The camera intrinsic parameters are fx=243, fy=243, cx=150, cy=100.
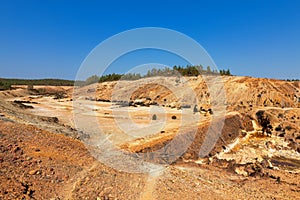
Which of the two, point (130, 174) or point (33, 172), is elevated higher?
point (33, 172)

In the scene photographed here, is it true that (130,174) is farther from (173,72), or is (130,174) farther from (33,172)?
(173,72)

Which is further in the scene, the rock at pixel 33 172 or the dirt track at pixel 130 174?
the rock at pixel 33 172

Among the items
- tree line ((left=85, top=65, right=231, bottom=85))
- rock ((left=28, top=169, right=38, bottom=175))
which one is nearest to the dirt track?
rock ((left=28, top=169, right=38, bottom=175))

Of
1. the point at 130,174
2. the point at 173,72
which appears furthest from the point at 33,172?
the point at 173,72

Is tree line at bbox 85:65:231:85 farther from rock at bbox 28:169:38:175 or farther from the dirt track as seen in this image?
rock at bbox 28:169:38:175

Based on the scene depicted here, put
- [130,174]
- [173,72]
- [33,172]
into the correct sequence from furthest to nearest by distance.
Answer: [173,72] < [130,174] < [33,172]

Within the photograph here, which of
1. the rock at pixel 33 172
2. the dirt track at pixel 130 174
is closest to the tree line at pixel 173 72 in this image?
the dirt track at pixel 130 174

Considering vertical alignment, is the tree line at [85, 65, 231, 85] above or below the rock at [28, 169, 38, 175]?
above

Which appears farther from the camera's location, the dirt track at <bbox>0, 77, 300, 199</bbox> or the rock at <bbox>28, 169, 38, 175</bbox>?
the rock at <bbox>28, 169, 38, 175</bbox>

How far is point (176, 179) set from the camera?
9070 mm

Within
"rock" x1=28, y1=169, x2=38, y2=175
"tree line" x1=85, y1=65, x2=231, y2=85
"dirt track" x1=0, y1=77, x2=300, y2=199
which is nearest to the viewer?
"dirt track" x1=0, y1=77, x2=300, y2=199

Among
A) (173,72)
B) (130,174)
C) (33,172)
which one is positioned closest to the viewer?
(33,172)

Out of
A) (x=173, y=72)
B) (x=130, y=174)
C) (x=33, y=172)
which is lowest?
(x=130, y=174)

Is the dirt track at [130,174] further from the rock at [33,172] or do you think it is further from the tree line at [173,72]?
Result: the tree line at [173,72]
